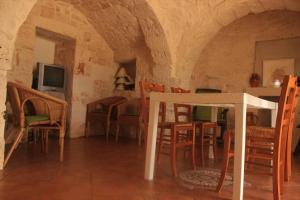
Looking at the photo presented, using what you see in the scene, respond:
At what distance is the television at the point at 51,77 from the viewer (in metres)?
4.40

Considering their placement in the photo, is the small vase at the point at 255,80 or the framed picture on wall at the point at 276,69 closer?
the framed picture on wall at the point at 276,69

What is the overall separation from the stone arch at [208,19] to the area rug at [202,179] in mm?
2545

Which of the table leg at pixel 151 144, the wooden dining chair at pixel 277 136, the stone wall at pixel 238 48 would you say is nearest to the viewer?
the wooden dining chair at pixel 277 136

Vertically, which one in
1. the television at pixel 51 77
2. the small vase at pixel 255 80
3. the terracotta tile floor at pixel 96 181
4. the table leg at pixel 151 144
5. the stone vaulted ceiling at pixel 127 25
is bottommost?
the terracotta tile floor at pixel 96 181

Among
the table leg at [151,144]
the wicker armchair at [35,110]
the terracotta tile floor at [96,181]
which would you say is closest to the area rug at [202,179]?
the terracotta tile floor at [96,181]

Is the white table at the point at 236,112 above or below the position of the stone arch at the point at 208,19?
below

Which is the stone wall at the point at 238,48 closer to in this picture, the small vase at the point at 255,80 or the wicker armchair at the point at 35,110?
the small vase at the point at 255,80

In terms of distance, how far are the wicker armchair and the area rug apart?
141cm

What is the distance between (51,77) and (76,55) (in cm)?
66

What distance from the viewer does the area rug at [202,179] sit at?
7.20ft

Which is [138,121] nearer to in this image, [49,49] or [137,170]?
[137,170]

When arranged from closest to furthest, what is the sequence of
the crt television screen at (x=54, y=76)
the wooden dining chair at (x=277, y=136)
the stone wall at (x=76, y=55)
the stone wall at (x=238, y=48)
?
1. the wooden dining chair at (x=277, y=136)
2. the stone wall at (x=76, y=55)
3. the crt television screen at (x=54, y=76)
4. the stone wall at (x=238, y=48)

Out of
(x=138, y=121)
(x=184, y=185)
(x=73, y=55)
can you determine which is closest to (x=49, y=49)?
(x=73, y=55)

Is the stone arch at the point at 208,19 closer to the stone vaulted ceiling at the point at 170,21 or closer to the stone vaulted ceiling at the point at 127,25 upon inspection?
the stone vaulted ceiling at the point at 170,21
